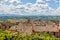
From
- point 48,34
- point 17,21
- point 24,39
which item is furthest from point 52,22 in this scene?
point 24,39

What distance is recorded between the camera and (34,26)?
782cm

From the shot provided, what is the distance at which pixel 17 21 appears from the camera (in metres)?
8.26

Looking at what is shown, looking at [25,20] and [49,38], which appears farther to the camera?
[25,20]

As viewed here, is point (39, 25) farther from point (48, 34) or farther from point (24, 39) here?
point (24, 39)

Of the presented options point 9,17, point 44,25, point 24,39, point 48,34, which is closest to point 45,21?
point 44,25

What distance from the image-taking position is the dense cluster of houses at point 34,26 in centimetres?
698

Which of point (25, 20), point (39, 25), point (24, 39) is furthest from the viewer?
point (25, 20)

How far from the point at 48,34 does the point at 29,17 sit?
2.52 m

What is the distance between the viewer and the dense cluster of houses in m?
6.98

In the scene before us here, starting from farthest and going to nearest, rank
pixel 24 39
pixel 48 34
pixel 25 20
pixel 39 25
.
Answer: pixel 25 20
pixel 39 25
pixel 48 34
pixel 24 39

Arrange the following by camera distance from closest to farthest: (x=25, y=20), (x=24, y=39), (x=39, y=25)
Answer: (x=24, y=39) → (x=39, y=25) → (x=25, y=20)

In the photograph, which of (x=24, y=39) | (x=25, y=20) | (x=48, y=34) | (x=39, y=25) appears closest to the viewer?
(x=24, y=39)

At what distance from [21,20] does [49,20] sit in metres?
1.05

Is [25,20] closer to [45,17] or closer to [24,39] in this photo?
[45,17]
